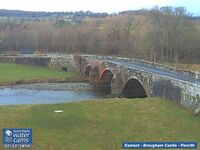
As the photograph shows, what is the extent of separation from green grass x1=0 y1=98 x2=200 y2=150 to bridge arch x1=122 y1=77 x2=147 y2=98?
68.6 ft

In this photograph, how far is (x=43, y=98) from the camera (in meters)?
75.4

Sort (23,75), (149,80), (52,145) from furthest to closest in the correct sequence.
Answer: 1. (23,75)
2. (149,80)
3. (52,145)

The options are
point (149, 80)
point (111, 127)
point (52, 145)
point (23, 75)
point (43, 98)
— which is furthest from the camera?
point (23, 75)

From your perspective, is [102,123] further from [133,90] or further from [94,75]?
[94,75]

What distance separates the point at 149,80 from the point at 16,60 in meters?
74.0

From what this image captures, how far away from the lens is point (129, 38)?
13862cm

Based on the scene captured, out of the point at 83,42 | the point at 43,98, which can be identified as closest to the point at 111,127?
the point at 43,98

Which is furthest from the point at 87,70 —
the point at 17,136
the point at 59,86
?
the point at 17,136

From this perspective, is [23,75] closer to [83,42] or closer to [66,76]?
[66,76]

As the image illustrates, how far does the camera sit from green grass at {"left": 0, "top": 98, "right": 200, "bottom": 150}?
129ft

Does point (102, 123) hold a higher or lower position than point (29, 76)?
higher

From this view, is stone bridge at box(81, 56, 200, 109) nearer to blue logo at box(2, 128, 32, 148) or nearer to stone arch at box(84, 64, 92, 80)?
stone arch at box(84, 64, 92, 80)

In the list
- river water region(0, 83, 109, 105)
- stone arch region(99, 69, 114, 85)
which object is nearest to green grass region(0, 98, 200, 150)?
river water region(0, 83, 109, 105)

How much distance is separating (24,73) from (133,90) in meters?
36.7
